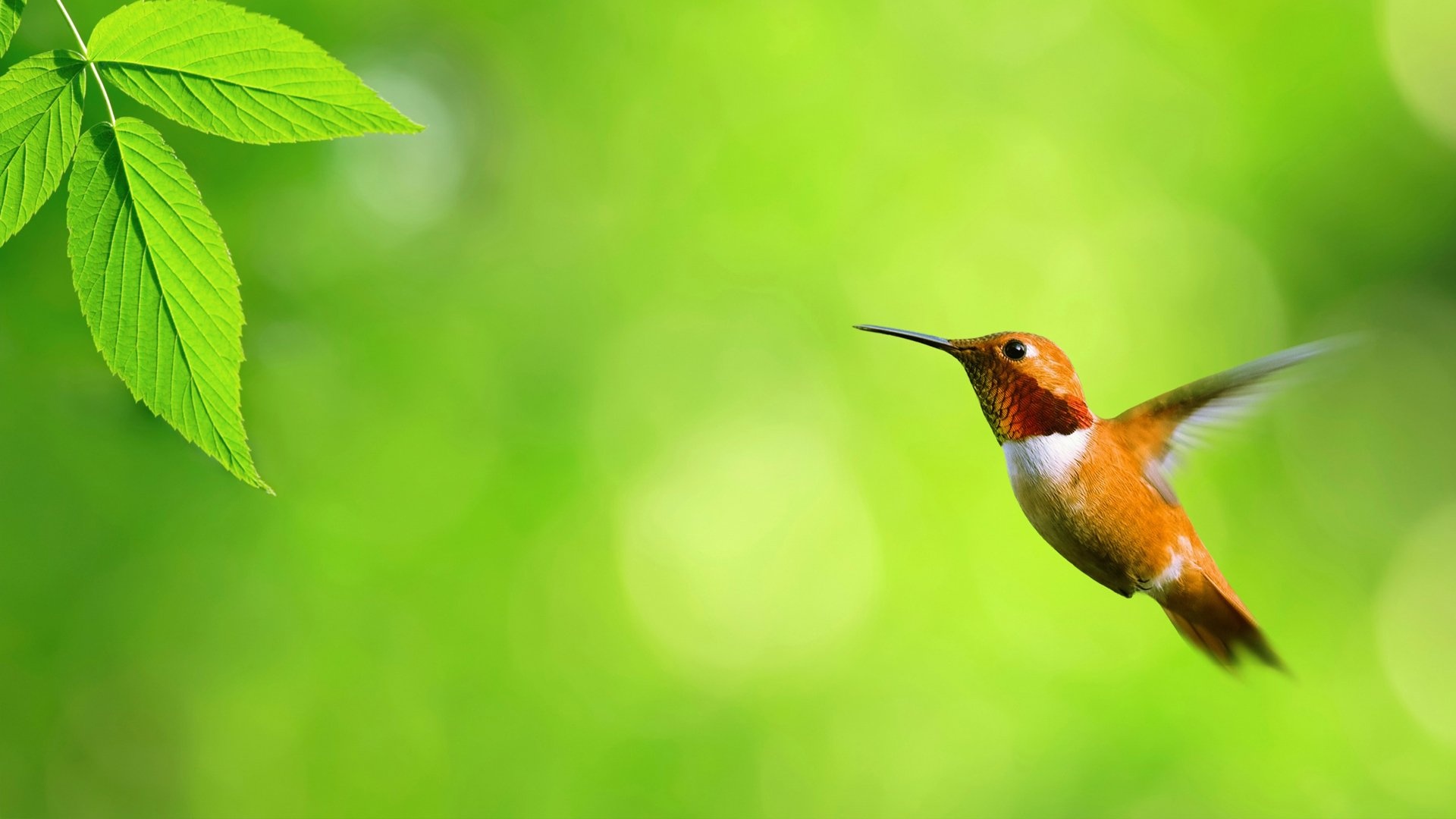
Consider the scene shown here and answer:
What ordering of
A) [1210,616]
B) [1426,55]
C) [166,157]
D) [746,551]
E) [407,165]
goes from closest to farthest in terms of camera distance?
1. [166,157]
2. [1210,616]
3. [407,165]
4. [746,551]
5. [1426,55]

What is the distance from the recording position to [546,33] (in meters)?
3.44

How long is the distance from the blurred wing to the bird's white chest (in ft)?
0.20

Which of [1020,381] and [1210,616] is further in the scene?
[1210,616]

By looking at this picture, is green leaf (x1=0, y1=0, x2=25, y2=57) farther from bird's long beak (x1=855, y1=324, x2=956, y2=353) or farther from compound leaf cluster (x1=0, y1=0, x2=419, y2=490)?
bird's long beak (x1=855, y1=324, x2=956, y2=353)

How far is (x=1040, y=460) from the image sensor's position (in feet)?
1.76

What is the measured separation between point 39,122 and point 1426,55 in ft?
14.2

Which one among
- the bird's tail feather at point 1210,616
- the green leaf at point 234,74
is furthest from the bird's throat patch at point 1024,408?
the green leaf at point 234,74

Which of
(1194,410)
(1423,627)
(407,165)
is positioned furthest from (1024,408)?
(1423,627)

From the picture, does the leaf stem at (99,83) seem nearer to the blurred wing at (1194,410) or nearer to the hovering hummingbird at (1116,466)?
the hovering hummingbird at (1116,466)

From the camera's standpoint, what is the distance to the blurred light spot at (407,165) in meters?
3.02

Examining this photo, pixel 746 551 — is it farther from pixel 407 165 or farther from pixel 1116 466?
pixel 1116 466

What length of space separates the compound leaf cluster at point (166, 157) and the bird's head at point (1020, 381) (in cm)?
28

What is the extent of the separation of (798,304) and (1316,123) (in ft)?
6.79

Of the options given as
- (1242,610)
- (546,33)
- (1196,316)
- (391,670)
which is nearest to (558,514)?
(391,670)
